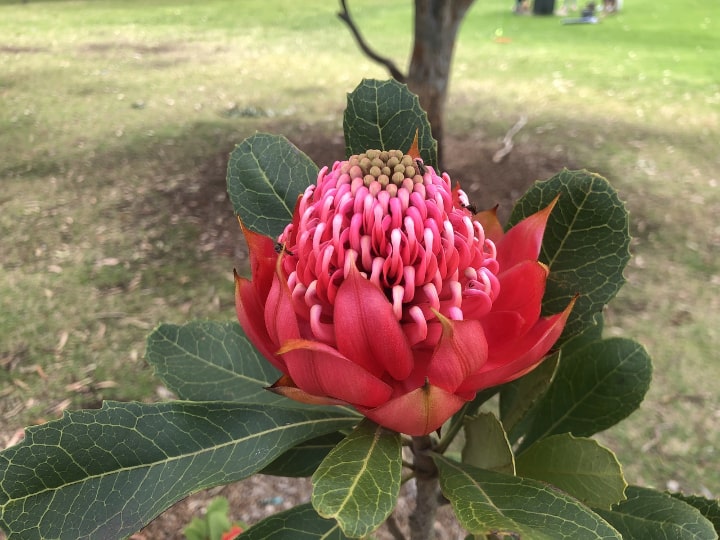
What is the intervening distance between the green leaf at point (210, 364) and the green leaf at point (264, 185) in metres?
0.22

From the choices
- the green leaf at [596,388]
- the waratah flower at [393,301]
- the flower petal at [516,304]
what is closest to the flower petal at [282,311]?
the waratah flower at [393,301]

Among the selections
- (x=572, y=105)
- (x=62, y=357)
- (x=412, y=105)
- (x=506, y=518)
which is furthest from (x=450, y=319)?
(x=572, y=105)

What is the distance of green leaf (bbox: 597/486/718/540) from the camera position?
0.78 metres

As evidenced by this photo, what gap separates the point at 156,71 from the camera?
315 inches

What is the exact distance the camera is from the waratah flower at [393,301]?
63 centimetres

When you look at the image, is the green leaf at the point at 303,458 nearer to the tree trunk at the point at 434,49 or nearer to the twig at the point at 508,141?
the tree trunk at the point at 434,49

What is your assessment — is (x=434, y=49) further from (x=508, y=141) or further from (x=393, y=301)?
(x=393, y=301)

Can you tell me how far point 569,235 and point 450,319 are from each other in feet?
0.88

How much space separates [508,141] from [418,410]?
4.94 metres

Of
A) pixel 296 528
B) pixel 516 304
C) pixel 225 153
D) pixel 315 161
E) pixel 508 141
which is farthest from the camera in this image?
pixel 508 141

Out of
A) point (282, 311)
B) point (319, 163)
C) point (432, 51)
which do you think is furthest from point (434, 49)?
point (282, 311)

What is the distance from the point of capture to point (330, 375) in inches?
24.5

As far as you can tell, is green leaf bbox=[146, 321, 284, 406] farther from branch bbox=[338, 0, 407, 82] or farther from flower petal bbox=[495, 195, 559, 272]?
branch bbox=[338, 0, 407, 82]

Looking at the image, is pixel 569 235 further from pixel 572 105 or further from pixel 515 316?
pixel 572 105
